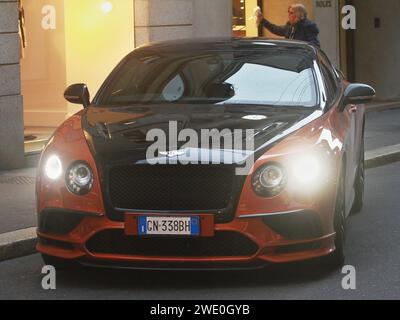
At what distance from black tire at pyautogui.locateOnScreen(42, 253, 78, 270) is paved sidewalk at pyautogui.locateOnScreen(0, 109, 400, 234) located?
1374 mm

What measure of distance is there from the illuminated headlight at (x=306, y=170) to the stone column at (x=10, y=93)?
6.46 meters

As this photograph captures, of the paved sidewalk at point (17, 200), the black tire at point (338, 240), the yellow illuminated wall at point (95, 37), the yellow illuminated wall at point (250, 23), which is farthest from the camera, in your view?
the yellow illuminated wall at point (250, 23)

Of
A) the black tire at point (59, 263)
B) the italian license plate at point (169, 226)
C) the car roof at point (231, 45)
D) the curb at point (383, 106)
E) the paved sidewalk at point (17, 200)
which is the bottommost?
the curb at point (383, 106)

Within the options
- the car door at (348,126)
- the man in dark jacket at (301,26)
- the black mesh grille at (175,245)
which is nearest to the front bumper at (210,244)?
the black mesh grille at (175,245)

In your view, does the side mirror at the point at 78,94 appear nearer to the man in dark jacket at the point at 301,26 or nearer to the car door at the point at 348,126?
the car door at the point at 348,126

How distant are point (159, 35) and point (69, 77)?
1441 mm

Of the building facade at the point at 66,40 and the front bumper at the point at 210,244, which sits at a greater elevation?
the building facade at the point at 66,40

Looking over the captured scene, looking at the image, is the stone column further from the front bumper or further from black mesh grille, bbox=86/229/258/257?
black mesh grille, bbox=86/229/258/257

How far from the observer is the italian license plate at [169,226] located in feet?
23.4

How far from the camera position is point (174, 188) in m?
7.20

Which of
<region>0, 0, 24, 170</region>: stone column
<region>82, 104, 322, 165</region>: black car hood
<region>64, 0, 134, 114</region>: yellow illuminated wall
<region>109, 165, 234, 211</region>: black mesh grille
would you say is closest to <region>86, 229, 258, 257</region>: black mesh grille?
<region>109, 165, 234, 211</region>: black mesh grille

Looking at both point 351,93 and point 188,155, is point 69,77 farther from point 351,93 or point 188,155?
point 188,155

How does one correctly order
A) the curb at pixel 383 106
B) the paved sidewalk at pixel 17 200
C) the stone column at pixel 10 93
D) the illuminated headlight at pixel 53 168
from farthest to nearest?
the curb at pixel 383 106 → the stone column at pixel 10 93 → the paved sidewalk at pixel 17 200 → the illuminated headlight at pixel 53 168
